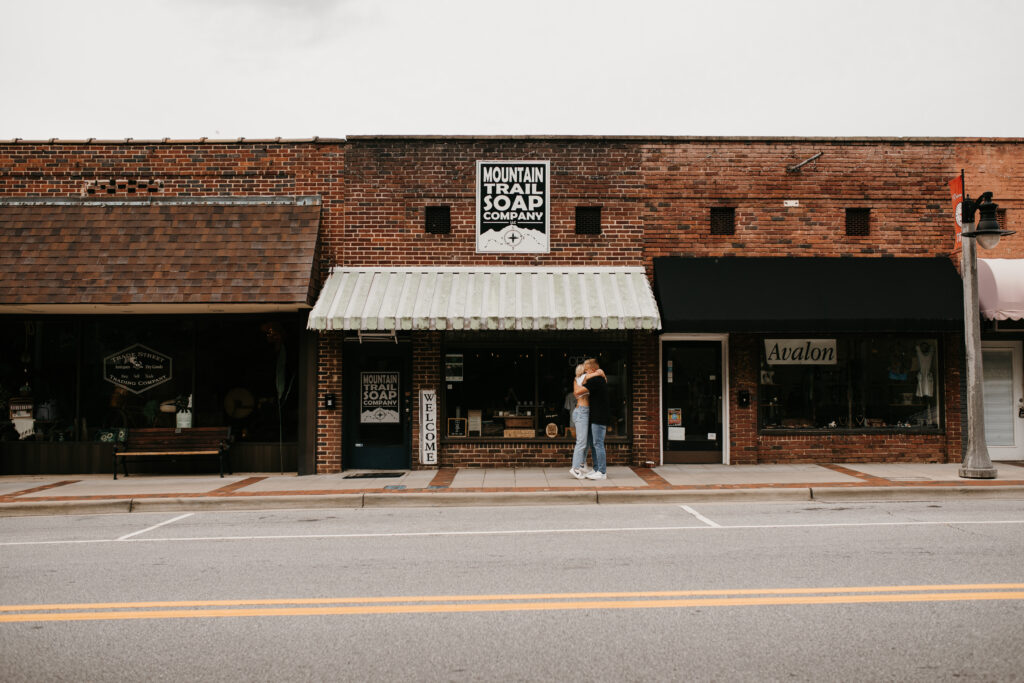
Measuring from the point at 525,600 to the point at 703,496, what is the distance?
5.51 m

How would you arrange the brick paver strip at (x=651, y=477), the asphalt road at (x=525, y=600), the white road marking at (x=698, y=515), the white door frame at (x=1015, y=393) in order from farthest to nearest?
1. the white door frame at (x=1015, y=393)
2. the brick paver strip at (x=651, y=477)
3. the white road marking at (x=698, y=515)
4. the asphalt road at (x=525, y=600)

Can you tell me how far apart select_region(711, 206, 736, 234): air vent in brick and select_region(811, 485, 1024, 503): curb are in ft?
16.7

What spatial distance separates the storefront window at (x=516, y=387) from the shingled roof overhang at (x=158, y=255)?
302 cm

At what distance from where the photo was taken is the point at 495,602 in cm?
537

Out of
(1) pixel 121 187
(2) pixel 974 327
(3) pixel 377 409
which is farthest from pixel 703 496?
(1) pixel 121 187

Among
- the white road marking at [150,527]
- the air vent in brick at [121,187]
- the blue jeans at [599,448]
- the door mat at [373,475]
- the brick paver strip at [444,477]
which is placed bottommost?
the white road marking at [150,527]

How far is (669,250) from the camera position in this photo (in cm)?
1334

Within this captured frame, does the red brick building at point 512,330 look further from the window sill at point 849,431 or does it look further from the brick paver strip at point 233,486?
the brick paver strip at point 233,486

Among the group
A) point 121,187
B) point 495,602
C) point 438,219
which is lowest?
point 495,602

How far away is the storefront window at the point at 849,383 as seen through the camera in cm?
1343

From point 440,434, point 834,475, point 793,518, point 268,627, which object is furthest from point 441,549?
point 834,475

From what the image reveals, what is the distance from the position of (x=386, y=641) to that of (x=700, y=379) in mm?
9896

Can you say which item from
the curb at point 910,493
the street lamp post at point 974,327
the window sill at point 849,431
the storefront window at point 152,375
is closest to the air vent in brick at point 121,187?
the storefront window at point 152,375

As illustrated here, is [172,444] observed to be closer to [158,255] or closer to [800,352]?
[158,255]
